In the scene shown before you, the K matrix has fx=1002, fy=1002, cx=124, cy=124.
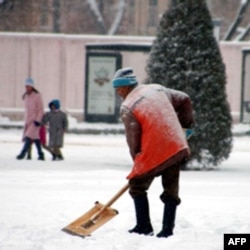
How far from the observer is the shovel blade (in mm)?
8619

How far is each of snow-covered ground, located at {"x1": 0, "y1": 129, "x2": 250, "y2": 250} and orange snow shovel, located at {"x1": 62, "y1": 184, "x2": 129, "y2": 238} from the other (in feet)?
0.26

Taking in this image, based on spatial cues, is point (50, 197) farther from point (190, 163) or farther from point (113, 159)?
point (113, 159)

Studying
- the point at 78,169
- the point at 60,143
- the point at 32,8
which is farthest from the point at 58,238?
the point at 32,8

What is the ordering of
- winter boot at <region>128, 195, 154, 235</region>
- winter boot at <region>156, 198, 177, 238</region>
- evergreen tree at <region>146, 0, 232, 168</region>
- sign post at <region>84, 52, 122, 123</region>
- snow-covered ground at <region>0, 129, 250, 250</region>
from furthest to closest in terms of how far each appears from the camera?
1. sign post at <region>84, 52, 122, 123</region>
2. evergreen tree at <region>146, 0, 232, 168</region>
3. winter boot at <region>128, 195, 154, 235</region>
4. winter boot at <region>156, 198, 177, 238</region>
5. snow-covered ground at <region>0, 129, 250, 250</region>

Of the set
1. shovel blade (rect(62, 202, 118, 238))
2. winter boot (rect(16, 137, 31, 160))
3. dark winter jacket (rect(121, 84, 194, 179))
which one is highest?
dark winter jacket (rect(121, 84, 194, 179))

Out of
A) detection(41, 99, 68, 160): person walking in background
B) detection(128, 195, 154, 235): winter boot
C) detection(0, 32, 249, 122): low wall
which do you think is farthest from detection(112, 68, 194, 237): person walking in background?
detection(0, 32, 249, 122): low wall

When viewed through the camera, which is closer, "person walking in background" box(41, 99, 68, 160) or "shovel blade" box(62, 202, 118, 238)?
"shovel blade" box(62, 202, 118, 238)

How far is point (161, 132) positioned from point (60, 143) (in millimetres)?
9154

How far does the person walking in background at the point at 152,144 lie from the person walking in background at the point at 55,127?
8.87 m

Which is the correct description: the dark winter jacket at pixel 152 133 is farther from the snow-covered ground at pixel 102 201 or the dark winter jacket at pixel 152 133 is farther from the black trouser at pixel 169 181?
the snow-covered ground at pixel 102 201

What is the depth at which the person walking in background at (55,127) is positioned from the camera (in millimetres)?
17391

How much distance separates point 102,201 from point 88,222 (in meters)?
1.99

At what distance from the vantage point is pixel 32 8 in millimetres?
46125

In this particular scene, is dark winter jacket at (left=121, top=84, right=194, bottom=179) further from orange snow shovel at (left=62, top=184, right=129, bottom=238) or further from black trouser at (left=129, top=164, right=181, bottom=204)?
orange snow shovel at (left=62, top=184, right=129, bottom=238)
